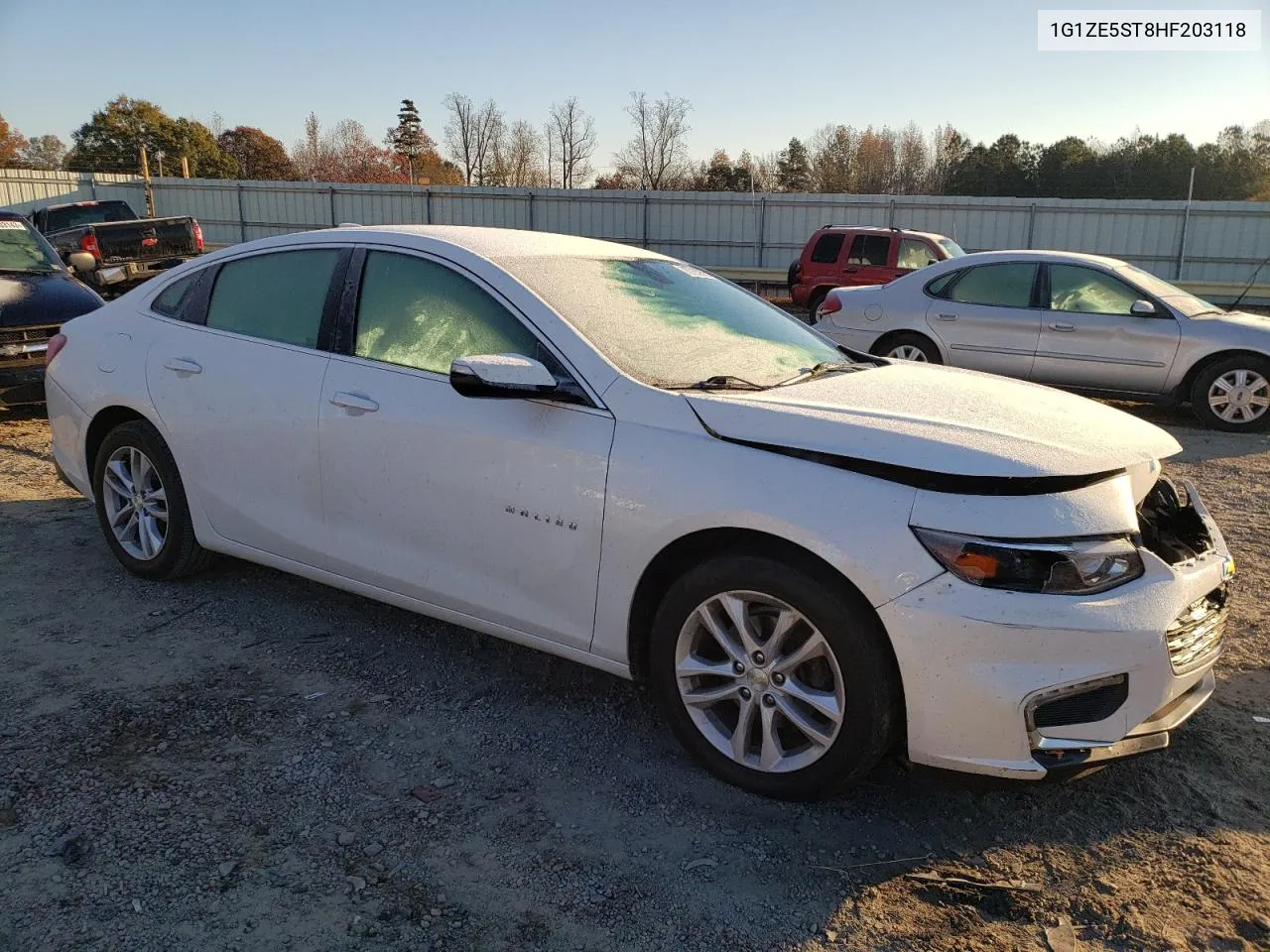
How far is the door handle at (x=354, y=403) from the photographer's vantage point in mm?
3582

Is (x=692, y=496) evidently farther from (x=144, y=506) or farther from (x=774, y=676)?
(x=144, y=506)

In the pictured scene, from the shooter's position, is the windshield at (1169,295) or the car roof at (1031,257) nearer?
the windshield at (1169,295)

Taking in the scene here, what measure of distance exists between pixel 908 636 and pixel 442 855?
55.2 inches

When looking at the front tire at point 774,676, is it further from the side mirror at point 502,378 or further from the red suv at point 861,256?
the red suv at point 861,256

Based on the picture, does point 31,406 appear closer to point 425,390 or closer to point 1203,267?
point 425,390

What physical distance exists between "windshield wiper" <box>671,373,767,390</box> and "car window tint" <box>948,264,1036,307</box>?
283 inches

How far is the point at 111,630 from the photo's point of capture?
411 cm

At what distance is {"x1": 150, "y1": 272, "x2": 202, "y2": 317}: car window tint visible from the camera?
4.43 metres

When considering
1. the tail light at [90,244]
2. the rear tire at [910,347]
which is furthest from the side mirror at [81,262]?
the rear tire at [910,347]

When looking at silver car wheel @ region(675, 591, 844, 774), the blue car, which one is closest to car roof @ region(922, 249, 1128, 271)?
silver car wheel @ region(675, 591, 844, 774)

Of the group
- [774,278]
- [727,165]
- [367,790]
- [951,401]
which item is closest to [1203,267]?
[774,278]

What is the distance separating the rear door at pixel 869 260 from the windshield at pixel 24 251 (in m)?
11.7

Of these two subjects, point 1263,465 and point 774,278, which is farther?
point 774,278

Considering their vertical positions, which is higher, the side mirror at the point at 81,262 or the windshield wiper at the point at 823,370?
the side mirror at the point at 81,262
